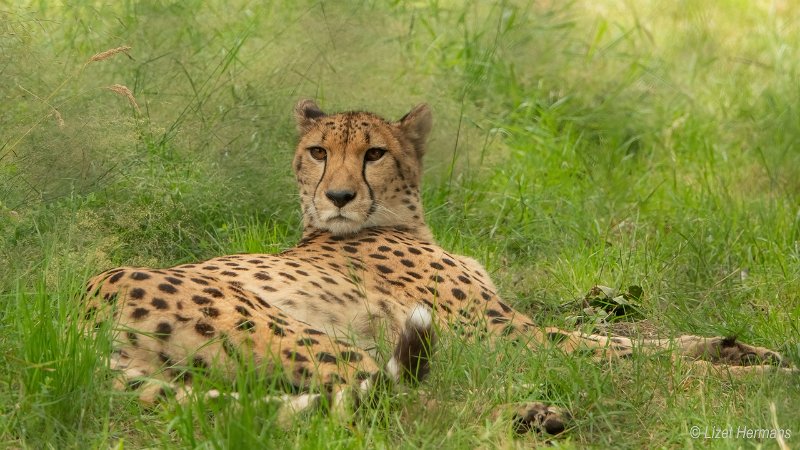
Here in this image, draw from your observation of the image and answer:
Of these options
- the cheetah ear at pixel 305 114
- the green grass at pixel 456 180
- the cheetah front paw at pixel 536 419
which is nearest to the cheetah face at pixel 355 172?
the cheetah ear at pixel 305 114

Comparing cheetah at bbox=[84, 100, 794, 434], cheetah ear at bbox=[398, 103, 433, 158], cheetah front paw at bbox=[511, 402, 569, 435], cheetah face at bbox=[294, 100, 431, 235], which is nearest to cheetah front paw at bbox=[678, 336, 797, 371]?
cheetah at bbox=[84, 100, 794, 434]

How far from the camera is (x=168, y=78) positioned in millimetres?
5512

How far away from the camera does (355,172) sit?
4523 millimetres

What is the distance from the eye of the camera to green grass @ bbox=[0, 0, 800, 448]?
3242mm

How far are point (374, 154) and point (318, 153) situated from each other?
8.2 inches

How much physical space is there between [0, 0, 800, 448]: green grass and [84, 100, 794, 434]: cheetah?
12cm

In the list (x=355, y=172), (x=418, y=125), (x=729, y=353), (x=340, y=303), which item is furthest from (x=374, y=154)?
(x=729, y=353)

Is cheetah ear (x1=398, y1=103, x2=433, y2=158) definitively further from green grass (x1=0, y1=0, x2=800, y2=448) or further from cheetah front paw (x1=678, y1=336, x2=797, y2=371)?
cheetah front paw (x1=678, y1=336, x2=797, y2=371)

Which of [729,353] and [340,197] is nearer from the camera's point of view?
[729,353]

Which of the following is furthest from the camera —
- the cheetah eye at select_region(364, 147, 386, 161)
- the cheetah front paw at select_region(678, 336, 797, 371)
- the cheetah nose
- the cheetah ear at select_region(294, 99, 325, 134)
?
the cheetah ear at select_region(294, 99, 325, 134)

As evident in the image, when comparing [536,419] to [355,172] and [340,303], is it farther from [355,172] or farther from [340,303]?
[355,172]

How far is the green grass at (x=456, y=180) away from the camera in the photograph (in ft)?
10.6

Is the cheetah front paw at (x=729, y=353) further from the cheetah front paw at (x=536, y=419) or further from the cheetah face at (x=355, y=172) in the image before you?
the cheetah face at (x=355, y=172)

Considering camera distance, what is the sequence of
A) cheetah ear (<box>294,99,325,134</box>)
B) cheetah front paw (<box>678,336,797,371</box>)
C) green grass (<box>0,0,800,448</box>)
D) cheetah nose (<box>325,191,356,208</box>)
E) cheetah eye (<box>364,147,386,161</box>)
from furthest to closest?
cheetah ear (<box>294,99,325,134</box>) < cheetah eye (<box>364,147,386,161</box>) < cheetah nose (<box>325,191,356,208</box>) < cheetah front paw (<box>678,336,797,371</box>) < green grass (<box>0,0,800,448</box>)
